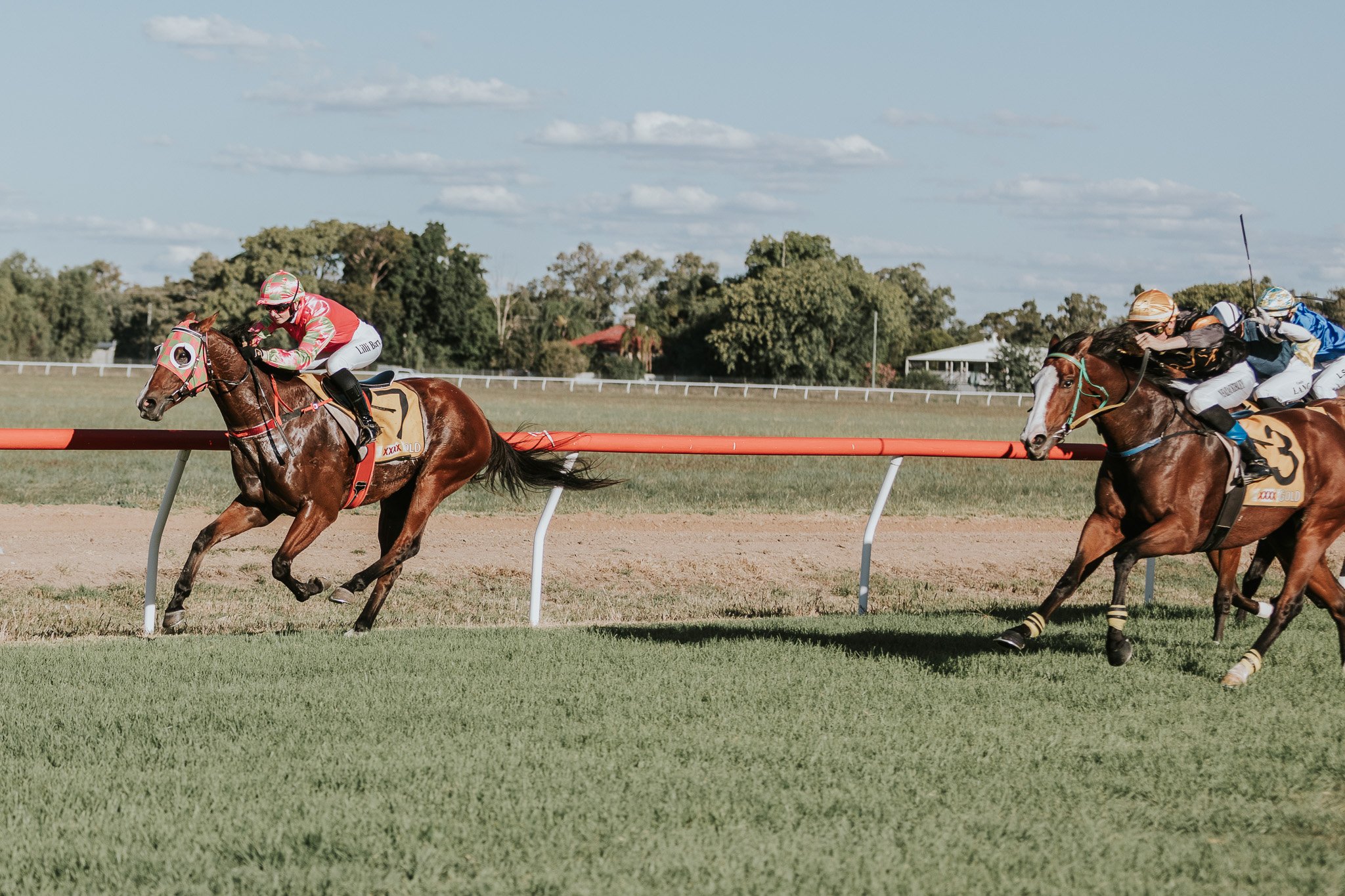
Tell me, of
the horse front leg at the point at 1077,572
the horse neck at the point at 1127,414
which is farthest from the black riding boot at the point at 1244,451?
the horse front leg at the point at 1077,572

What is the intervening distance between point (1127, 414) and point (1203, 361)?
77cm

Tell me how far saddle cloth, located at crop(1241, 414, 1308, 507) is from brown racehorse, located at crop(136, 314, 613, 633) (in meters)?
4.31

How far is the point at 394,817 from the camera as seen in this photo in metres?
3.84

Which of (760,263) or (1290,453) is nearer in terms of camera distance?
(1290,453)

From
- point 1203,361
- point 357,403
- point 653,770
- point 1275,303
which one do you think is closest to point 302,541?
point 357,403

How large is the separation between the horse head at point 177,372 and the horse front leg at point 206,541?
622 millimetres

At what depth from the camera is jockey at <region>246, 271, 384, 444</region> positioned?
23.3 ft

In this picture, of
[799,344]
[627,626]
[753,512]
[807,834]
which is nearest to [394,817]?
[807,834]

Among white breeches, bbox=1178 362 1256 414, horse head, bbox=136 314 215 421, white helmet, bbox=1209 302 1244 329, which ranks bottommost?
horse head, bbox=136 314 215 421

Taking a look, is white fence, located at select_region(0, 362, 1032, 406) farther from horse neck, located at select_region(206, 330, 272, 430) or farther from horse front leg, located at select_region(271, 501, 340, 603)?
horse neck, located at select_region(206, 330, 272, 430)

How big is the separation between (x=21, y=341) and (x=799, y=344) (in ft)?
123

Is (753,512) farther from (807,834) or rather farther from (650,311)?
(650,311)

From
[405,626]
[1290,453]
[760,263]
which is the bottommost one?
[405,626]

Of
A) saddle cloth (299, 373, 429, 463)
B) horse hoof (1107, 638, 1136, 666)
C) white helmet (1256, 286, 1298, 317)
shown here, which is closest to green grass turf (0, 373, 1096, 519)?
saddle cloth (299, 373, 429, 463)
